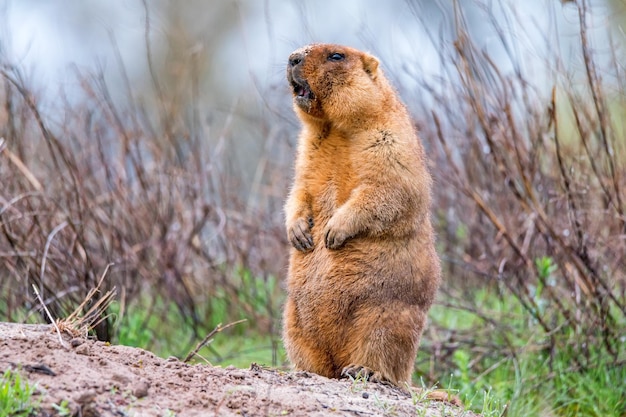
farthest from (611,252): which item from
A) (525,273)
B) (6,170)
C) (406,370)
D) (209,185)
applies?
(6,170)

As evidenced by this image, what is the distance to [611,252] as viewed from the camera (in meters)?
6.70

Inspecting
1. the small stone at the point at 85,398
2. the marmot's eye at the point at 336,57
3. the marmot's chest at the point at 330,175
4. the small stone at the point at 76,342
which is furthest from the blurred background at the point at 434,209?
the small stone at the point at 85,398

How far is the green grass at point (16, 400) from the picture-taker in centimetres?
342

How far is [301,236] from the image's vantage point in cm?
521

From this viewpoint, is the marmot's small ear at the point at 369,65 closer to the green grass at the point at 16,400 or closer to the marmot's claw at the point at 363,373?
the marmot's claw at the point at 363,373

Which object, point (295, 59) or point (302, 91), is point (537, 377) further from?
point (295, 59)

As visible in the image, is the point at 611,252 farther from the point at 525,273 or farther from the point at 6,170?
the point at 6,170

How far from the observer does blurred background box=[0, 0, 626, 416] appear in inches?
249

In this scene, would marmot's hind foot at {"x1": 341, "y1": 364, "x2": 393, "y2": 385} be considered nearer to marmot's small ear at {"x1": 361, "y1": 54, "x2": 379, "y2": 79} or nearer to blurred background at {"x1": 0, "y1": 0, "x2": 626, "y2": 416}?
blurred background at {"x1": 0, "y1": 0, "x2": 626, "y2": 416}

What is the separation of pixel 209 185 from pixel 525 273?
3.02 m

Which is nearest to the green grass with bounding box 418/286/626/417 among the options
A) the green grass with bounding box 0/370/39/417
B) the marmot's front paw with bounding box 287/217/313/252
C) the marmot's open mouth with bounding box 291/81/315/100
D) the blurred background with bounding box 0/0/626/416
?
the blurred background with bounding box 0/0/626/416

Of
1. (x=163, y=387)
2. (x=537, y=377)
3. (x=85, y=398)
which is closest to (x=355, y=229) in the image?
(x=163, y=387)

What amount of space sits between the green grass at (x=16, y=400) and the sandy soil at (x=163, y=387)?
0.19ft

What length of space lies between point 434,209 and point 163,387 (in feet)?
19.7
